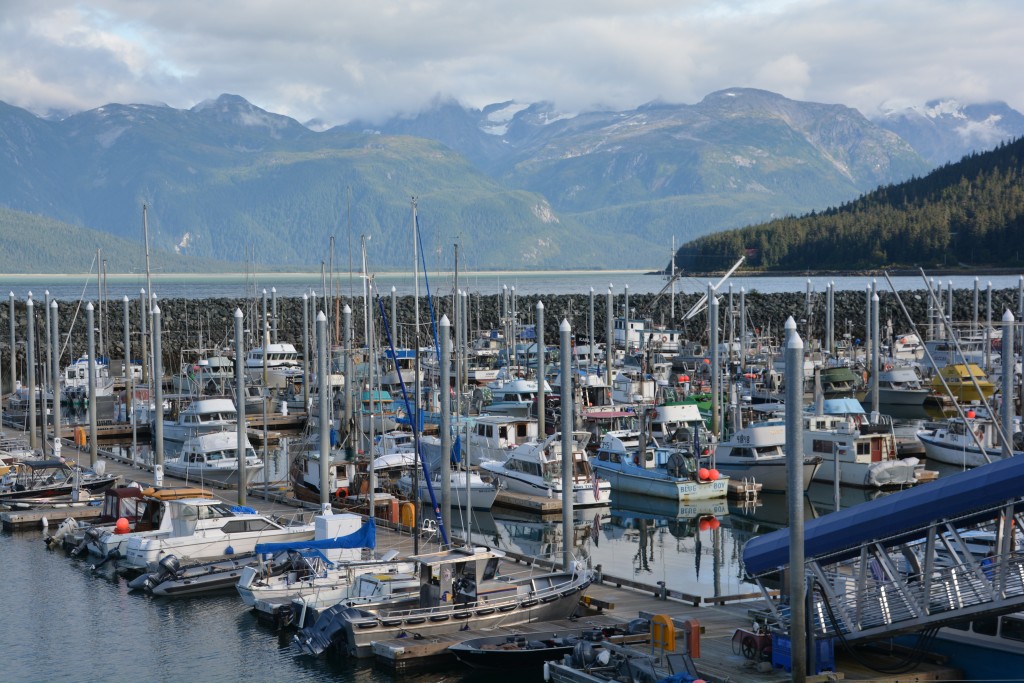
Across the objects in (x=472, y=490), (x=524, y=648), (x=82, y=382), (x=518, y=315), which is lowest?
(x=524, y=648)

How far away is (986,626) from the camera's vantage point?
719 inches

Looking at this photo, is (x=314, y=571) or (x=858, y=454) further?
(x=858, y=454)

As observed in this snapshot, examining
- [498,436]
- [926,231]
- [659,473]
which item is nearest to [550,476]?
[659,473]

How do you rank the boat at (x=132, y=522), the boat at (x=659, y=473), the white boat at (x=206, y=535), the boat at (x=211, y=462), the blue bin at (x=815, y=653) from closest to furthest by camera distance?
1. the blue bin at (x=815, y=653)
2. the white boat at (x=206, y=535)
3. the boat at (x=132, y=522)
4. the boat at (x=659, y=473)
5. the boat at (x=211, y=462)

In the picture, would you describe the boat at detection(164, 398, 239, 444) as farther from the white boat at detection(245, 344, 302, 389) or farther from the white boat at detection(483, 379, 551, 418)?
the white boat at detection(245, 344, 302, 389)

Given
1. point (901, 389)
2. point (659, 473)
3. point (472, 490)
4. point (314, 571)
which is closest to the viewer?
point (314, 571)

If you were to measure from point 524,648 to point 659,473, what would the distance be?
1781cm

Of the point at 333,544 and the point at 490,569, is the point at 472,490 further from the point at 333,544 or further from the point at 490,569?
the point at 490,569

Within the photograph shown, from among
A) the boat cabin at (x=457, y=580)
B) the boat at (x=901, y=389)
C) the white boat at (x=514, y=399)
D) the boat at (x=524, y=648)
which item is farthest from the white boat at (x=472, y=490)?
the boat at (x=901, y=389)

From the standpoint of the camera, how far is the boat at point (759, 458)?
38.6 m

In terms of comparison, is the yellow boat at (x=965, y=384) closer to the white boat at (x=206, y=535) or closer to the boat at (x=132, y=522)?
the white boat at (x=206, y=535)

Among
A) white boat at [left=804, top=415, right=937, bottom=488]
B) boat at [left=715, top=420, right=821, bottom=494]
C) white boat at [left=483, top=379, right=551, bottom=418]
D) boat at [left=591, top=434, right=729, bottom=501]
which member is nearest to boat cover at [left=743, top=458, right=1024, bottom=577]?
boat at [left=591, top=434, right=729, bottom=501]

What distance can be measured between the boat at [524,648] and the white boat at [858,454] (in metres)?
19.3

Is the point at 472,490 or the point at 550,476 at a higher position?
the point at 550,476
